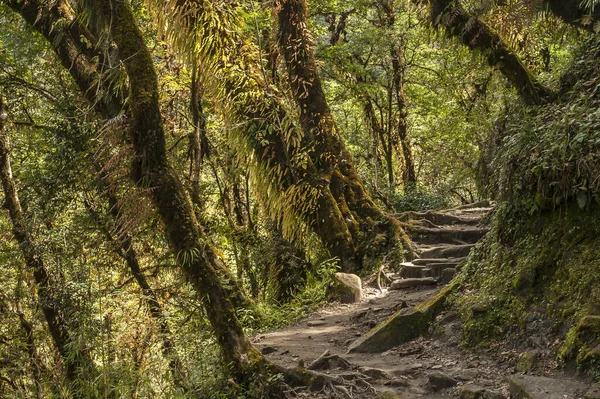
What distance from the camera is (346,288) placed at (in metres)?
9.87

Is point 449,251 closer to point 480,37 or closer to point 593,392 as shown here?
point 480,37

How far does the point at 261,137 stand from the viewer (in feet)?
34.9

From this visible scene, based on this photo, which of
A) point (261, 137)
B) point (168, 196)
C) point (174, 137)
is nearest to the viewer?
point (168, 196)

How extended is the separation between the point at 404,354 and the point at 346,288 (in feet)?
10.4

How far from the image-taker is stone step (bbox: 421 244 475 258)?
34.3 feet

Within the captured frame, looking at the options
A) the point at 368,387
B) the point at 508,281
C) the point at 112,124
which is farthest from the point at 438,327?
the point at 112,124

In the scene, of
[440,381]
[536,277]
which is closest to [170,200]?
[440,381]

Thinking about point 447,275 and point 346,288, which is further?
point 346,288

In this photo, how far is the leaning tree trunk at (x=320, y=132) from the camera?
1151cm

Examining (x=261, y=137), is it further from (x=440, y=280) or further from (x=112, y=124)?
(x=112, y=124)

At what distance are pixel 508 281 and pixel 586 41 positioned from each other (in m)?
3.85

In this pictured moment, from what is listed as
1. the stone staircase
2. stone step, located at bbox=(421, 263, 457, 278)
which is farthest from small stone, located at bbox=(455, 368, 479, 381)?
stone step, located at bbox=(421, 263, 457, 278)

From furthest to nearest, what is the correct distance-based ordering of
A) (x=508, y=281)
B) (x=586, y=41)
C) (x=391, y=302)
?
(x=391, y=302) < (x=586, y=41) < (x=508, y=281)

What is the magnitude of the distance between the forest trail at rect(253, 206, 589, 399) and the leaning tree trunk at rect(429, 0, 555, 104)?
3215mm
